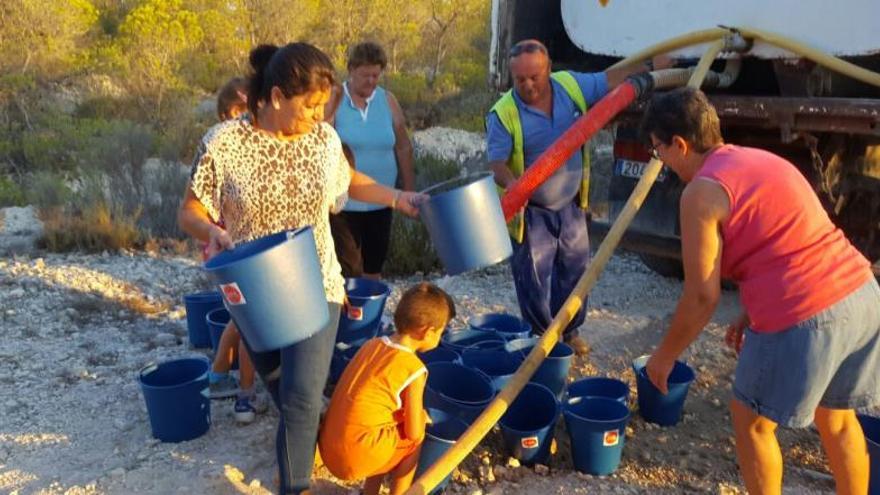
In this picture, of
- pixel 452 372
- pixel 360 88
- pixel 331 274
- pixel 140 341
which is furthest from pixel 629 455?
pixel 140 341

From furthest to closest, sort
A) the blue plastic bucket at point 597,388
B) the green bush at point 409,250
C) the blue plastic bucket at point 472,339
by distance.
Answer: the green bush at point 409,250 → the blue plastic bucket at point 472,339 → the blue plastic bucket at point 597,388

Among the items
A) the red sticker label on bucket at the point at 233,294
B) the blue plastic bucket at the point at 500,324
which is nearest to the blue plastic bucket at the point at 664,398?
the blue plastic bucket at the point at 500,324

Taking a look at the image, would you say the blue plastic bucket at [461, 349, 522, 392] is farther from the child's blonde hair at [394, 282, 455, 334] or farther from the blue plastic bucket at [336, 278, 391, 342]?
the child's blonde hair at [394, 282, 455, 334]

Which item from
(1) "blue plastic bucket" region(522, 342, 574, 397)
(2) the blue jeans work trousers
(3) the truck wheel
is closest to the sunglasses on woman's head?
(2) the blue jeans work trousers

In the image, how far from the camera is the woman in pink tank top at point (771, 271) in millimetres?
2297

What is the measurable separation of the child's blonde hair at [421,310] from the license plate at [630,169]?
6.91ft

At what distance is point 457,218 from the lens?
9.76ft

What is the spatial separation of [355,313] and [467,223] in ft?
3.30

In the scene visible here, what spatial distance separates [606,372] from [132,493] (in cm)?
228

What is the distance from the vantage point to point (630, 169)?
4566mm

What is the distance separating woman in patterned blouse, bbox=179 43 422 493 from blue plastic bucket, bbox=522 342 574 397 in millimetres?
1129

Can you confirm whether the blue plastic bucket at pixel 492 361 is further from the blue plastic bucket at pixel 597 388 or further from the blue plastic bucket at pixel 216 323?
the blue plastic bucket at pixel 216 323

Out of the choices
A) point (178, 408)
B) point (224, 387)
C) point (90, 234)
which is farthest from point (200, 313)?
point (90, 234)

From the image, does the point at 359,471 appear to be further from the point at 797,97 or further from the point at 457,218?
the point at 797,97
